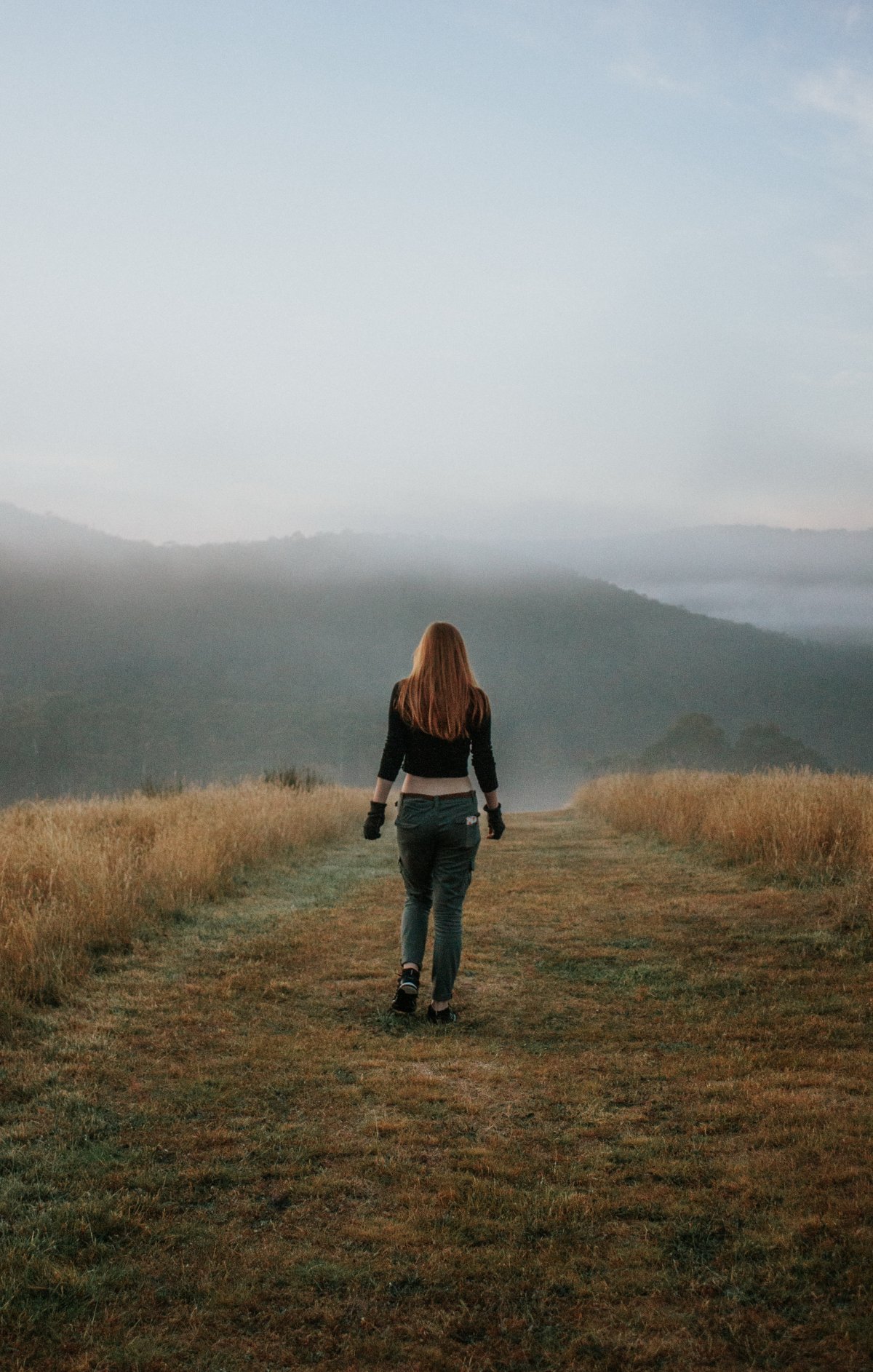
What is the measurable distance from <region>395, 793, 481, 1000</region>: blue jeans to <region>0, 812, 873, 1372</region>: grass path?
46cm

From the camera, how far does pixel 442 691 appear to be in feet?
20.2

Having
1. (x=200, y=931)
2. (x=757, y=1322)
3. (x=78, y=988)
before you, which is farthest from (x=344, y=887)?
(x=757, y=1322)

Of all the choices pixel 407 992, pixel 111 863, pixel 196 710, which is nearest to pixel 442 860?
pixel 407 992

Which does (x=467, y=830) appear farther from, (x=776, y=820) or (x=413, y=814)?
(x=776, y=820)

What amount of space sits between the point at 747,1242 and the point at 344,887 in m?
9.13

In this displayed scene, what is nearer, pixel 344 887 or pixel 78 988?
pixel 78 988

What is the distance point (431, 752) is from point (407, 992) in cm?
161

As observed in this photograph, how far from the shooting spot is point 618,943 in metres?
8.59

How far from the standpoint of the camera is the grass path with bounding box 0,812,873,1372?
285 centimetres

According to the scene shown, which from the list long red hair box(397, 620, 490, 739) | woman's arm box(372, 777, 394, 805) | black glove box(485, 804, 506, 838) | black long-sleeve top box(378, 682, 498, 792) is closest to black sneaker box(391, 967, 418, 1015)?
black glove box(485, 804, 506, 838)

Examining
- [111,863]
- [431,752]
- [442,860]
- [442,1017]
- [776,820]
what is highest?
[431,752]

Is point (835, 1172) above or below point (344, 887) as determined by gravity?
above

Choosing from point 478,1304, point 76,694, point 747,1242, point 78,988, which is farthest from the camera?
point 76,694

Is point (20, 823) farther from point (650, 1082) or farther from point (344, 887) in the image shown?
point (650, 1082)
